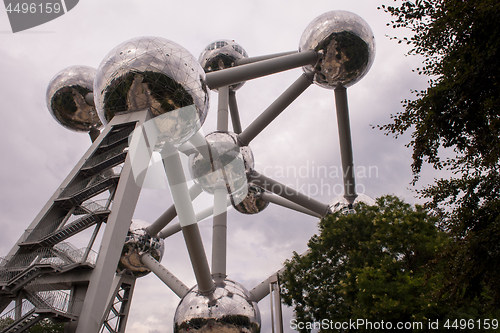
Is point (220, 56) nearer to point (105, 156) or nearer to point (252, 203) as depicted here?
point (252, 203)

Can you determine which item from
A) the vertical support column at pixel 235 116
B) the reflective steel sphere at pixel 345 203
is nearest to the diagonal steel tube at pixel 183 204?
the reflective steel sphere at pixel 345 203

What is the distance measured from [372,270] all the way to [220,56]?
13.9 m

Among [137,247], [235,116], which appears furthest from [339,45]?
[137,247]

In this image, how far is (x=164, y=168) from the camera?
33.9 feet

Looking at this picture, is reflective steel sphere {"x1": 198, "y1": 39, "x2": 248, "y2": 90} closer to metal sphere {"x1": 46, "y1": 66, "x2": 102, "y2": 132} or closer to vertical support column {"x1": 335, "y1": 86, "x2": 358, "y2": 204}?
metal sphere {"x1": 46, "y1": 66, "x2": 102, "y2": 132}

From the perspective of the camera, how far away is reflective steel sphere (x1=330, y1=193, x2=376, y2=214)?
656 inches

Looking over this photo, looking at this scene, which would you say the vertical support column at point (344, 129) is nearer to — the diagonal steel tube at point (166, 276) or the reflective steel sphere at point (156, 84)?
the reflective steel sphere at point (156, 84)

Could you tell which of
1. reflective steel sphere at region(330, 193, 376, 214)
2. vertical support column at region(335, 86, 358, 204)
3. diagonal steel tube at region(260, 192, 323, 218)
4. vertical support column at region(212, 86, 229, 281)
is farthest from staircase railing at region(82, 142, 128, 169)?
reflective steel sphere at region(330, 193, 376, 214)

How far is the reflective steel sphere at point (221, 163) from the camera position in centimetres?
1471

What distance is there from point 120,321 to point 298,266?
13114 mm

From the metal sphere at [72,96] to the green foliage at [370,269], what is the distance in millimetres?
11694

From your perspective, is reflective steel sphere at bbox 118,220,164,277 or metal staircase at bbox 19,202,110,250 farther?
reflective steel sphere at bbox 118,220,164,277

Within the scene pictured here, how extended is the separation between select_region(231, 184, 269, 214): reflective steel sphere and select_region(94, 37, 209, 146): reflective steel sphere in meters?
9.93

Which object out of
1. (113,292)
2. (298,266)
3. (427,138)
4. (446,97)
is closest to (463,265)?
(427,138)
